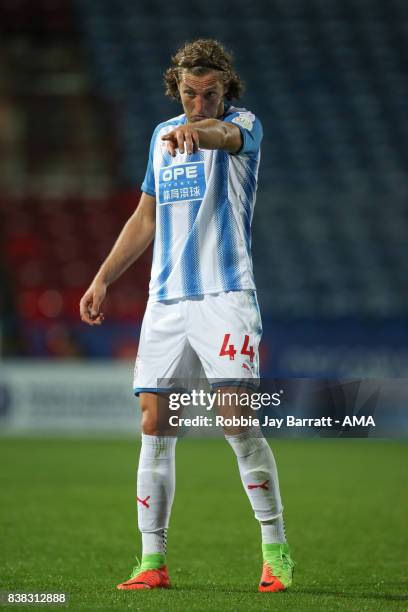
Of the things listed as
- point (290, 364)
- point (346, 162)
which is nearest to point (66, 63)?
point (346, 162)

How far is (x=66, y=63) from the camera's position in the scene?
21.2 m

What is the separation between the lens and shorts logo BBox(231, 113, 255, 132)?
4.03 m

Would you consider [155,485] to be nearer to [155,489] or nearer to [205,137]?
[155,489]

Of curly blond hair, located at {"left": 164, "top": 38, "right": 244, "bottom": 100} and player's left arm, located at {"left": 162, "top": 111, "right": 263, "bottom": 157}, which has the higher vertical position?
curly blond hair, located at {"left": 164, "top": 38, "right": 244, "bottom": 100}

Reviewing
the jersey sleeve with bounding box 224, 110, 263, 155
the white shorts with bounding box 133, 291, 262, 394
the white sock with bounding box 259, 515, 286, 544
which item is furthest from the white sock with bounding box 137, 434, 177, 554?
the jersey sleeve with bounding box 224, 110, 263, 155

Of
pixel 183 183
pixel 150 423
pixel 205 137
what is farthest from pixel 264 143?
pixel 205 137

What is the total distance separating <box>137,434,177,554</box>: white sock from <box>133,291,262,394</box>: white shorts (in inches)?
8.4

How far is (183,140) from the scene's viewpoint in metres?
3.49

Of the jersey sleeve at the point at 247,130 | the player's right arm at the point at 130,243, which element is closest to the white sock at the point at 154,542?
the player's right arm at the point at 130,243

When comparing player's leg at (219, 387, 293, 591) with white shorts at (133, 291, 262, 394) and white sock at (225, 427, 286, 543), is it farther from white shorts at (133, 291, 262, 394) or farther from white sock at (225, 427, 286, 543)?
white shorts at (133, 291, 262, 394)

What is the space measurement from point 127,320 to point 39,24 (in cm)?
868

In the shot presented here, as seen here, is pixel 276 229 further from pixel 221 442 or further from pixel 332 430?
pixel 332 430

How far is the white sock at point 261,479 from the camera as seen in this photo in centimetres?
405

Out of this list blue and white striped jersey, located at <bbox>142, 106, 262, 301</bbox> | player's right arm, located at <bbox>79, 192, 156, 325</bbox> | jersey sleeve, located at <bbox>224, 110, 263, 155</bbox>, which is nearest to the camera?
jersey sleeve, located at <bbox>224, 110, 263, 155</bbox>
